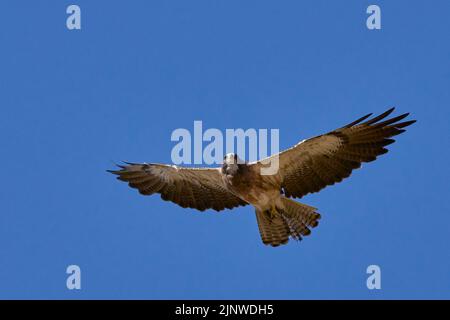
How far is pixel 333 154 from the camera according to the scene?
58.2 feet

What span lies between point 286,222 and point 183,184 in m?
2.24

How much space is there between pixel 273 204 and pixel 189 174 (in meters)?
1.80

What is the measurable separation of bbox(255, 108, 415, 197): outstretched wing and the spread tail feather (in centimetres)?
27

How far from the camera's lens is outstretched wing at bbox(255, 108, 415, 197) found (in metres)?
17.3

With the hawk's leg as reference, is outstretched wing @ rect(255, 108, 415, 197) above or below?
above

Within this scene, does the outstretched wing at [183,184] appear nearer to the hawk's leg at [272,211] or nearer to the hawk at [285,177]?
the hawk at [285,177]

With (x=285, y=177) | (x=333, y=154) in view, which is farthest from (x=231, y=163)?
(x=333, y=154)

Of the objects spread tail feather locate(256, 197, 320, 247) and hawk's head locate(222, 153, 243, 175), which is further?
spread tail feather locate(256, 197, 320, 247)

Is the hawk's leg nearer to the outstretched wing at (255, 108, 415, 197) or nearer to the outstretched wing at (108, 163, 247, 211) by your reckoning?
the outstretched wing at (255, 108, 415, 197)

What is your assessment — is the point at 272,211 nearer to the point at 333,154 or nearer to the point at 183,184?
the point at 333,154

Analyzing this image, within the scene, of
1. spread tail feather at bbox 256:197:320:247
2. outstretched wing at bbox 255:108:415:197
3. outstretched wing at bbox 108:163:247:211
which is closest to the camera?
outstretched wing at bbox 255:108:415:197

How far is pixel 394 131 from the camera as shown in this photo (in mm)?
17219

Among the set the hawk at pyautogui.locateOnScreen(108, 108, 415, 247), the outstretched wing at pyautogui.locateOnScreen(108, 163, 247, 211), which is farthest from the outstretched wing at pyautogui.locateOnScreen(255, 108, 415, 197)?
the outstretched wing at pyautogui.locateOnScreen(108, 163, 247, 211)

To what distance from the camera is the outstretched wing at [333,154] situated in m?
17.3
